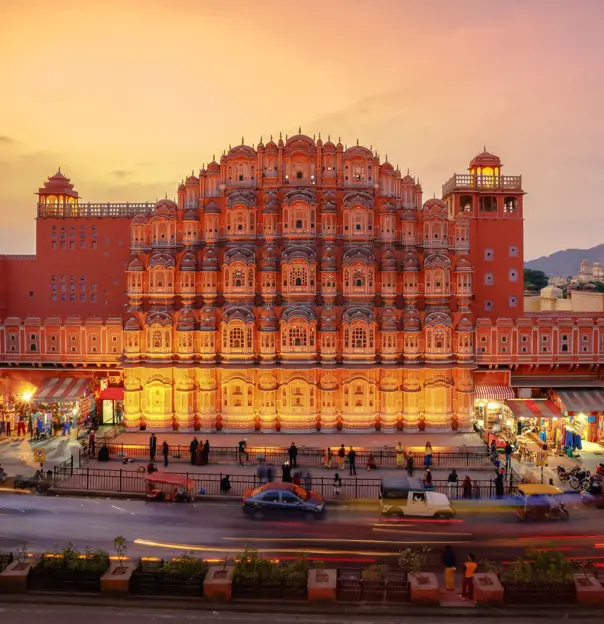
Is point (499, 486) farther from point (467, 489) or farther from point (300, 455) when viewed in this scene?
point (300, 455)

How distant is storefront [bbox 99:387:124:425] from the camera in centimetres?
4234

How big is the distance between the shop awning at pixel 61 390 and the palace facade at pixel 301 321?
36.8 inches

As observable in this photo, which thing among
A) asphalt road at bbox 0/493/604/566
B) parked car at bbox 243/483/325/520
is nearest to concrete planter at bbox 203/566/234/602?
asphalt road at bbox 0/493/604/566

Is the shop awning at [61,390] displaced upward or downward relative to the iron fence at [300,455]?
upward

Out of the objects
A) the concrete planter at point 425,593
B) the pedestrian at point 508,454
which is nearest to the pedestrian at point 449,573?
the concrete planter at point 425,593

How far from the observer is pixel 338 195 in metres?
42.4

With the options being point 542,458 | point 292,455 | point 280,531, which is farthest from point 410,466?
point 280,531

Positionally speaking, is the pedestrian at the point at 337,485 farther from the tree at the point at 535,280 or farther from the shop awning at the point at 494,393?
the tree at the point at 535,280

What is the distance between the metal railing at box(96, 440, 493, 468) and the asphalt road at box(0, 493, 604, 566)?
267 inches

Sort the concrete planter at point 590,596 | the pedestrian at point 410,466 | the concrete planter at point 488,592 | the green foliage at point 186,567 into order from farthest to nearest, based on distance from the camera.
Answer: the pedestrian at point 410,466
the green foliage at point 186,567
the concrete planter at point 488,592
the concrete planter at point 590,596

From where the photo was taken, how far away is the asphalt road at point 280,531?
22.9 m

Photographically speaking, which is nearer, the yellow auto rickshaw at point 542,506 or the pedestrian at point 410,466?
the yellow auto rickshaw at point 542,506

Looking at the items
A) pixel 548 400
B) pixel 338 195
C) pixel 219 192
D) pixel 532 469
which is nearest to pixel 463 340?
pixel 548 400

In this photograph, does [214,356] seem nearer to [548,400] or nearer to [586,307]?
[548,400]
